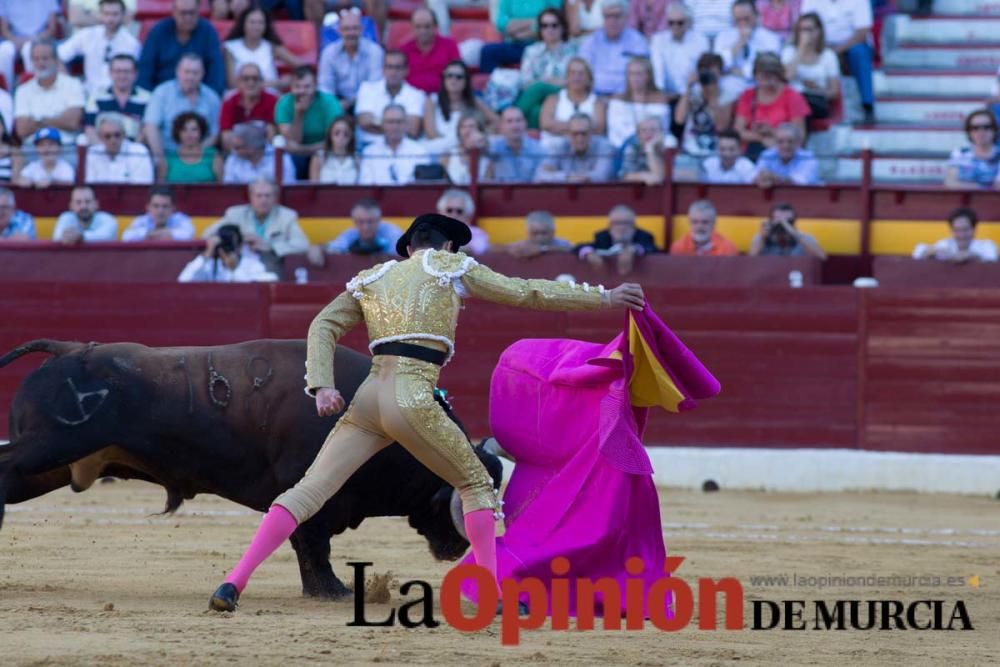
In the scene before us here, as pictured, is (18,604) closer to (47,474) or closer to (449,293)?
(47,474)

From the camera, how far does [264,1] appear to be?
12.8m

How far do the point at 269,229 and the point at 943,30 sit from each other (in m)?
5.36

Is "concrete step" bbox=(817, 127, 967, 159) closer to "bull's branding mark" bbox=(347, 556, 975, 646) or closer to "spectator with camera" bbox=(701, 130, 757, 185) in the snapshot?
"spectator with camera" bbox=(701, 130, 757, 185)

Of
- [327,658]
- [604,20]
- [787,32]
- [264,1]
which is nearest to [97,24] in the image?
[264,1]

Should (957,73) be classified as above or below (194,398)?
above

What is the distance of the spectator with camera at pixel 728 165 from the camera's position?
10.8m

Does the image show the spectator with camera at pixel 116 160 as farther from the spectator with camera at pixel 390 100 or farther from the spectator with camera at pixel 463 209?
the spectator with camera at pixel 463 209

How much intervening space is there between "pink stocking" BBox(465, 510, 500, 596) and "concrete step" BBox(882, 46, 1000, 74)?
329 inches

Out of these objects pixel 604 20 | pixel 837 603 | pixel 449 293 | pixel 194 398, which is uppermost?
pixel 604 20

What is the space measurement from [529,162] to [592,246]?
82cm

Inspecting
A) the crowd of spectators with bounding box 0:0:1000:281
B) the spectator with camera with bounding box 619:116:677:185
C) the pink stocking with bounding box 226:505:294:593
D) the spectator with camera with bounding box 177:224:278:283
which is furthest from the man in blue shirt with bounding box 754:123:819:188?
the pink stocking with bounding box 226:505:294:593

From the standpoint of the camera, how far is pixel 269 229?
10758mm

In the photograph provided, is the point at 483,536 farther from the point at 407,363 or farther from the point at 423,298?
the point at 423,298

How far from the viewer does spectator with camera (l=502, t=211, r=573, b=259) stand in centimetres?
1040
